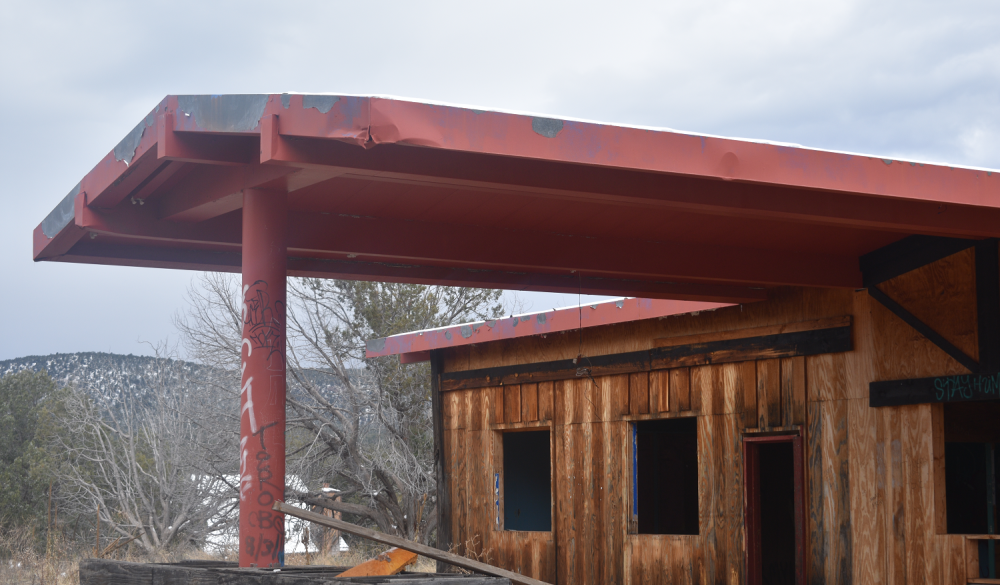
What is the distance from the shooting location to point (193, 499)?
24531mm

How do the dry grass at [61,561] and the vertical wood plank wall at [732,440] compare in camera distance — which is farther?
the dry grass at [61,561]

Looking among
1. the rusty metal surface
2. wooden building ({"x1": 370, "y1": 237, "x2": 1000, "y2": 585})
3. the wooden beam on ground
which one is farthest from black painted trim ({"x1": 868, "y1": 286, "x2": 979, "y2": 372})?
the wooden beam on ground

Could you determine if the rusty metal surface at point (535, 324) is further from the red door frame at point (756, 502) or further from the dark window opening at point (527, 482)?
the dark window opening at point (527, 482)

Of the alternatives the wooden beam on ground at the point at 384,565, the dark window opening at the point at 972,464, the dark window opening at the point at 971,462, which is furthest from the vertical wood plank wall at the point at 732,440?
the wooden beam on ground at the point at 384,565

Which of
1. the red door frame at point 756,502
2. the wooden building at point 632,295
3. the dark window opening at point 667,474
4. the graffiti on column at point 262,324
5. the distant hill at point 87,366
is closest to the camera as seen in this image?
the wooden building at point 632,295

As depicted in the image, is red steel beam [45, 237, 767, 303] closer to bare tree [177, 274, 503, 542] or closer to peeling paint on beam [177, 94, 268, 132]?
peeling paint on beam [177, 94, 268, 132]

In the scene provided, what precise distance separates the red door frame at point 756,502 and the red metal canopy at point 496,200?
1525mm

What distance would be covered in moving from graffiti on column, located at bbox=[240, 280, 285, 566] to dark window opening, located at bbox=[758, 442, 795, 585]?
9.67 m

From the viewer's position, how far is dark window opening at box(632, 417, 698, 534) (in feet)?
47.4

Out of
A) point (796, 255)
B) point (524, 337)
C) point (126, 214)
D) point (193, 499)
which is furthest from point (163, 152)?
point (193, 499)

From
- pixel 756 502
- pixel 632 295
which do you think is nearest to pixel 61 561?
pixel 632 295

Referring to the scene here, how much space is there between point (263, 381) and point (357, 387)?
1663 centimetres

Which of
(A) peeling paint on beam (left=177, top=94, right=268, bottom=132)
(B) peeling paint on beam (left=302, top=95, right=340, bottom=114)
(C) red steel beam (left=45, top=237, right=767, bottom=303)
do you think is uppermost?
(A) peeling paint on beam (left=177, top=94, right=268, bottom=132)

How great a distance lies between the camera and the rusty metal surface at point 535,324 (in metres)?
11.1
